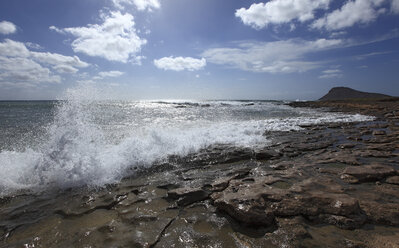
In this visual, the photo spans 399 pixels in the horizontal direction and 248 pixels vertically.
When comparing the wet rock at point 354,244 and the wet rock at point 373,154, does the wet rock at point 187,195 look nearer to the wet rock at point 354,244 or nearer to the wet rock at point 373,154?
the wet rock at point 354,244

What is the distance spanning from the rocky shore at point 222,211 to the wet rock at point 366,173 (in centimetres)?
2

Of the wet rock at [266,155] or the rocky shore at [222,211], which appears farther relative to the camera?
the wet rock at [266,155]

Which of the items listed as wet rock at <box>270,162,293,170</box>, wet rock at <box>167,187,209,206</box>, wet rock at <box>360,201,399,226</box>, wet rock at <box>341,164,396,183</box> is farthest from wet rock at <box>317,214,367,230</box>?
wet rock at <box>270,162,293,170</box>

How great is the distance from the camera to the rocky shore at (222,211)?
8.66ft

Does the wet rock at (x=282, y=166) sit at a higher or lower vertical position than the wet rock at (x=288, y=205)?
lower

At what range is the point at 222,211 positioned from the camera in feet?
10.6

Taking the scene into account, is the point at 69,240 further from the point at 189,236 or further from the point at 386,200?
the point at 386,200

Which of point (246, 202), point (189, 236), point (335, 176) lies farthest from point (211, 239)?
point (335, 176)

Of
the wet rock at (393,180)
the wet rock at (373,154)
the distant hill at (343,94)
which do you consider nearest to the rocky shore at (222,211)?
the wet rock at (393,180)

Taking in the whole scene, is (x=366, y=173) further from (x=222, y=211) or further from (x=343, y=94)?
(x=343, y=94)

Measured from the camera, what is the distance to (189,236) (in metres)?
2.71

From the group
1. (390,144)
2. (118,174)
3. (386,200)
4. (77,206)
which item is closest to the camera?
(386,200)

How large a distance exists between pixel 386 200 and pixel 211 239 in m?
3.23

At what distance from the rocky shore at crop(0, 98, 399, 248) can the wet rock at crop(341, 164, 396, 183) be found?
0.06 feet
